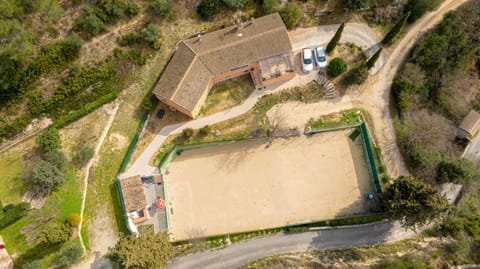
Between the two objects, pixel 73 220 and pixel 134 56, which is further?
pixel 134 56

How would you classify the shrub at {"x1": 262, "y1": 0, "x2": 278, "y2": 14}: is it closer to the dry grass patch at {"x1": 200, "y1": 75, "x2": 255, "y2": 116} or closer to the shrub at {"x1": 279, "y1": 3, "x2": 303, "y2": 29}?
the shrub at {"x1": 279, "y1": 3, "x2": 303, "y2": 29}

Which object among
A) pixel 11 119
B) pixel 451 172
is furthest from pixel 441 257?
pixel 11 119

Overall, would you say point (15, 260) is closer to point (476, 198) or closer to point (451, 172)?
point (451, 172)

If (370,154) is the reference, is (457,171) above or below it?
below

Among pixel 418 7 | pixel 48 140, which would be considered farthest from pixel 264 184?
pixel 418 7

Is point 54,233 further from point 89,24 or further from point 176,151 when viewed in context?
point 89,24

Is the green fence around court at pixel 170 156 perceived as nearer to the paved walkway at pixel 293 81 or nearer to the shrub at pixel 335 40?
the paved walkway at pixel 293 81

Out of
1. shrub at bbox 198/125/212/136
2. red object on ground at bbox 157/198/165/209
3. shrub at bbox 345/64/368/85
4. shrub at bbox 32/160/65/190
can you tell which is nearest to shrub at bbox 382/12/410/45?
shrub at bbox 345/64/368/85
